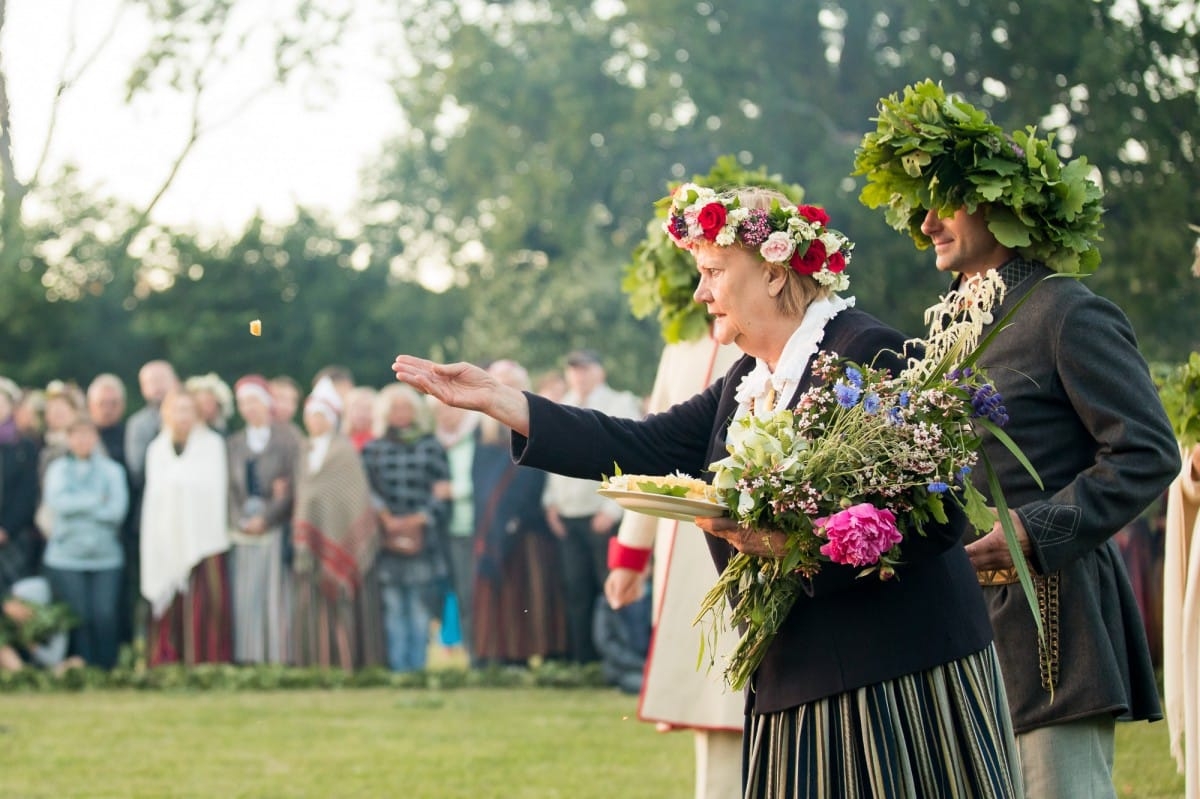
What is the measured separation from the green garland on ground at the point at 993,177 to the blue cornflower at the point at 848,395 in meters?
1.06

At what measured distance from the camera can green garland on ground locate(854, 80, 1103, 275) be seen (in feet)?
14.4

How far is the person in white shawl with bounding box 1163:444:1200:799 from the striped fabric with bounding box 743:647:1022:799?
1897 millimetres

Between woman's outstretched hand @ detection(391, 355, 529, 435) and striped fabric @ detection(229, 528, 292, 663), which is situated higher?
woman's outstretched hand @ detection(391, 355, 529, 435)

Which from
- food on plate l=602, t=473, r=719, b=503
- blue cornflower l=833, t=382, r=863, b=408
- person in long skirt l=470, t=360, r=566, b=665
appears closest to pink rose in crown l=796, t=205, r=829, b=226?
blue cornflower l=833, t=382, r=863, b=408

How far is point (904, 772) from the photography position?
366 cm

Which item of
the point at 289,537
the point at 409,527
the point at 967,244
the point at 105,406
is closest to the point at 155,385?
the point at 105,406

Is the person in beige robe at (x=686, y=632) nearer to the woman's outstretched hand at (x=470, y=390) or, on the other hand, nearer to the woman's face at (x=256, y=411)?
the woman's outstretched hand at (x=470, y=390)

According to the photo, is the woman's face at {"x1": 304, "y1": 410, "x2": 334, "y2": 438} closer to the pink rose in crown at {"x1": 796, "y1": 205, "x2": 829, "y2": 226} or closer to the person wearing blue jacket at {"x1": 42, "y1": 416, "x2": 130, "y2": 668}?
the person wearing blue jacket at {"x1": 42, "y1": 416, "x2": 130, "y2": 668}

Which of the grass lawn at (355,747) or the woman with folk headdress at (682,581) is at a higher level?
the woman with folk headdress at (682,581)

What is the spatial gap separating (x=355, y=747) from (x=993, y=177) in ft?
18.5

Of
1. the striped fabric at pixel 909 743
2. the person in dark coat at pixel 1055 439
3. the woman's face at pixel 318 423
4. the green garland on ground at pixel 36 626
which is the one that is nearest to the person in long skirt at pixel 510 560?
the woman's face at pixel 318 423

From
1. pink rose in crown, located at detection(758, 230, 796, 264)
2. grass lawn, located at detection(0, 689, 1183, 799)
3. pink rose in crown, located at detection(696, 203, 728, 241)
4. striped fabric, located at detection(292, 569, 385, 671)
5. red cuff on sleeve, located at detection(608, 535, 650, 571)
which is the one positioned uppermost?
pink rose in crown, located at detection(696, 203, 728, 241)

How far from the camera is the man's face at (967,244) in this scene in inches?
177

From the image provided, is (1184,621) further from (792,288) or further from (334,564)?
(334,564)
